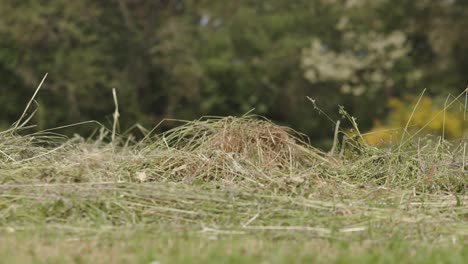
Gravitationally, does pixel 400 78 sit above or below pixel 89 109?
above

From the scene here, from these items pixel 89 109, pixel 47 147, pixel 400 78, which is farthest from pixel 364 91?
pixel 47 147

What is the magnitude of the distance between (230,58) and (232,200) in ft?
63.3

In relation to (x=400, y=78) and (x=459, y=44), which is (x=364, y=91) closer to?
(x=400, y=78)

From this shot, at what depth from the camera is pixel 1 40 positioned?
22.2 metres

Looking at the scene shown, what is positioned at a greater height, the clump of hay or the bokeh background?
the clump of hay

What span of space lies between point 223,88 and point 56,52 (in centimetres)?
526

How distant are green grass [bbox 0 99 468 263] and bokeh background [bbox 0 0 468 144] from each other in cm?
1383

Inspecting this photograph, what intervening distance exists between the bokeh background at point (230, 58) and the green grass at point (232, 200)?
45.4ft

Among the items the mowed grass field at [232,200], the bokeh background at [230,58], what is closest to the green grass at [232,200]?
the mowed grass field at [232,200]

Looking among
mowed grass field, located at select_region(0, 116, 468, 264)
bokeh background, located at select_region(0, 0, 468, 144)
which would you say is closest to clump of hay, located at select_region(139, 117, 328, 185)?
mowed grass field, located at select_region(0, 116, 468, 264)

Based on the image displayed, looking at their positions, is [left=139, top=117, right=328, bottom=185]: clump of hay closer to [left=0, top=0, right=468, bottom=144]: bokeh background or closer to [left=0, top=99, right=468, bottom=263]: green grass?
[left=0, top=99, right=468, bottom=263]: green grass

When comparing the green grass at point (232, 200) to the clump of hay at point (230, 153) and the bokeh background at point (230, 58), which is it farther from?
the bokeh background at point (230, 58)

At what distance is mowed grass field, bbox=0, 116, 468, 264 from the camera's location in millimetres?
4555

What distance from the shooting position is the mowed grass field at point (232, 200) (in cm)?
455
